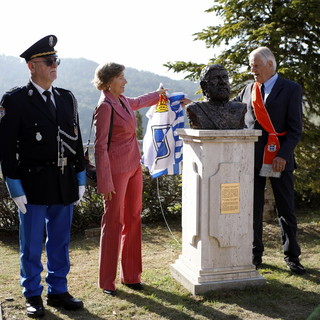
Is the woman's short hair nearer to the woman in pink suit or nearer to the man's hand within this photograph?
the woman in pink suit

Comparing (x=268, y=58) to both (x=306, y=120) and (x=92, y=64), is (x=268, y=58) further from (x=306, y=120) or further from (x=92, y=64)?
(x=92, y=64)

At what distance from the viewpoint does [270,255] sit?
5.96m

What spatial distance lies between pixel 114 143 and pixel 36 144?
30.1 inches

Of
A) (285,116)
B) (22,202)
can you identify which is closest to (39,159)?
(22,202)

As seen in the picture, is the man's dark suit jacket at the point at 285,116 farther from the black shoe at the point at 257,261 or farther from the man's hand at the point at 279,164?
the black shoe at the point at 257,261

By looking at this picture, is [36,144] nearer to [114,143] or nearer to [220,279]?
[114,143]

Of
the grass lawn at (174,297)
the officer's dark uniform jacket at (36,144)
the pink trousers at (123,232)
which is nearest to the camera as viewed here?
the officer's dark uniform jacket at (36,144)

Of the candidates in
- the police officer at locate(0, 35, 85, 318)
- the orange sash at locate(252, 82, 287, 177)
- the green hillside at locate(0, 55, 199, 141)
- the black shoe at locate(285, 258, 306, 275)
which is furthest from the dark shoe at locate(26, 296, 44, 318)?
the green hillside at locate(0, 55, 199, 141)

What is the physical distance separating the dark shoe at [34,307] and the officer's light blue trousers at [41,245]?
0.13 ft

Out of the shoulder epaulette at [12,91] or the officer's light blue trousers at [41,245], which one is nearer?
the shoulder epaulette at [12,91]

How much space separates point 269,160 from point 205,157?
0.90m

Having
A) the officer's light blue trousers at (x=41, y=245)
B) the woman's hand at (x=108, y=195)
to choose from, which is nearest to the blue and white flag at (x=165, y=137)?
the woman's hand at (x=108, y=195)

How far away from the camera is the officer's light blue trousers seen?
4.09 metres

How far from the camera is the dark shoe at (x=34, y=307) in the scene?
13.5 ft
